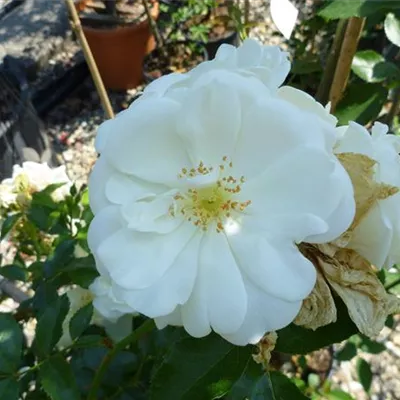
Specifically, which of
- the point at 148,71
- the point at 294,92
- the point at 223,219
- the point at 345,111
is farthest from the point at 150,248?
the point at 148,71

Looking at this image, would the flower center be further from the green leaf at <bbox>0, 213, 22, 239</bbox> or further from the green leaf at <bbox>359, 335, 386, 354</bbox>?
the green leaf at <bbox>359, 335, 386, 354</bbox>

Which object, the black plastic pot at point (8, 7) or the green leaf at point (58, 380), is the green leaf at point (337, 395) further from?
the black plastic pot at point (8, 7)

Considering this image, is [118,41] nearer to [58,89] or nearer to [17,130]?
[58,89]

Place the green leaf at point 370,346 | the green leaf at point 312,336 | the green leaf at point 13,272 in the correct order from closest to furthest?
the green leaf at point 312,336 → the green leaf at point 13,272 → the green leaf at point 370,346

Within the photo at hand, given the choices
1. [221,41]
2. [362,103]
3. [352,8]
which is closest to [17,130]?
[221,41]

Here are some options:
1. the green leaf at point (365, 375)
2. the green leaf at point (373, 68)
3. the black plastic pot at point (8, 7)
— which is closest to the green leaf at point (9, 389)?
the green leaf at point (373, 68)

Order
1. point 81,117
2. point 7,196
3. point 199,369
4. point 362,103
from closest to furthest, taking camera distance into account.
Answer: point 199,369 → point 362,103 → point 7,196 → point 81,117
